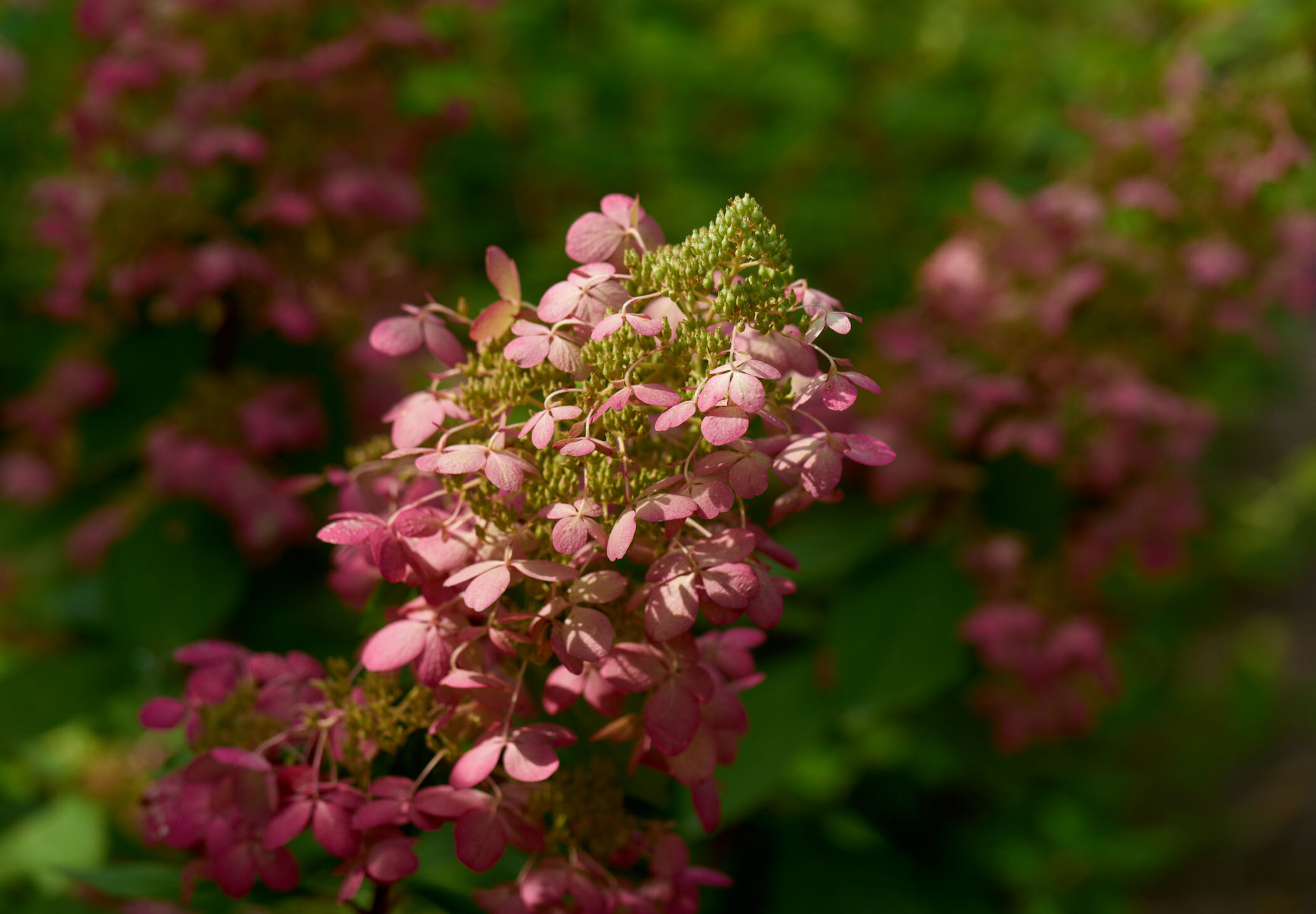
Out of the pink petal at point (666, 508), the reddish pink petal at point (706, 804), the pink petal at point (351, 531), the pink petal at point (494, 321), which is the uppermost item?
the pink petal at point (494, 321)

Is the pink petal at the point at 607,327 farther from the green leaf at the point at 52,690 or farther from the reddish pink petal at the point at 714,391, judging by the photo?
the green leaf at the point at 52,690

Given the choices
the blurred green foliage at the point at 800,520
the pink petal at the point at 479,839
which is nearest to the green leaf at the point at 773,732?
the blurred green foliage at the point at 800,520

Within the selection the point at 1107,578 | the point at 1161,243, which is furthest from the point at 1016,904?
the point at 1161,243

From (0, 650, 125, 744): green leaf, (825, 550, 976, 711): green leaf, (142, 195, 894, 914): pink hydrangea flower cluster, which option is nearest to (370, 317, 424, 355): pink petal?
(142, 195, 894, 914): pink hydrangea flower cluster

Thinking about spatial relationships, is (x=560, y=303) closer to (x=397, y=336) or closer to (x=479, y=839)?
(x=397, y=336)

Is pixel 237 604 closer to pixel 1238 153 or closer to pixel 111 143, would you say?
pixel 111 143

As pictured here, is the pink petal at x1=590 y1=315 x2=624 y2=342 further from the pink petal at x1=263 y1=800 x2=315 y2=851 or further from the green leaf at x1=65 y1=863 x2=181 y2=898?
the green leaf at x1=65 y1=863 x2=181 y2=898

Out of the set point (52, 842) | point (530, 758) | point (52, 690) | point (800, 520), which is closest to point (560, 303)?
point (530, 758)
